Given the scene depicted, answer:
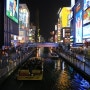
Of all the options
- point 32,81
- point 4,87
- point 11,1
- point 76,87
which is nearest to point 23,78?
point 32,81

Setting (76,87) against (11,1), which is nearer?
(76,87)

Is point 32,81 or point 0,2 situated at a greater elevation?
→ point 0,2

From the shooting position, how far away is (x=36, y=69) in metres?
39.6

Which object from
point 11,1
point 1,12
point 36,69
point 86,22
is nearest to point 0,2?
point 1,12

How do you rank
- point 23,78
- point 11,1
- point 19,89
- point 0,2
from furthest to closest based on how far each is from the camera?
point 11,1 < point 0,2 < point 23,78 < point 19,89

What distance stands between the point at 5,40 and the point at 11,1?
19.4 m

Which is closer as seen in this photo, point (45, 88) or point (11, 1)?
point (45, 88)

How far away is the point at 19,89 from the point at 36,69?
7.27 meters

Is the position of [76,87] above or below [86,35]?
below

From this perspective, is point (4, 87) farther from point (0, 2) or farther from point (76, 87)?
point (0, 2)

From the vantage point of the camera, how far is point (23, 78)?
126 feet

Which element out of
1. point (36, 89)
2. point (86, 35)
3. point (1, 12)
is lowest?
point (36, 89)

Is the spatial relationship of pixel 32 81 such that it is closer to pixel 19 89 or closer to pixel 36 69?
pixel 36 69

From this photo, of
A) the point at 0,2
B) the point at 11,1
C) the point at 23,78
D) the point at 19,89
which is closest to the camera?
the point at 19,89
